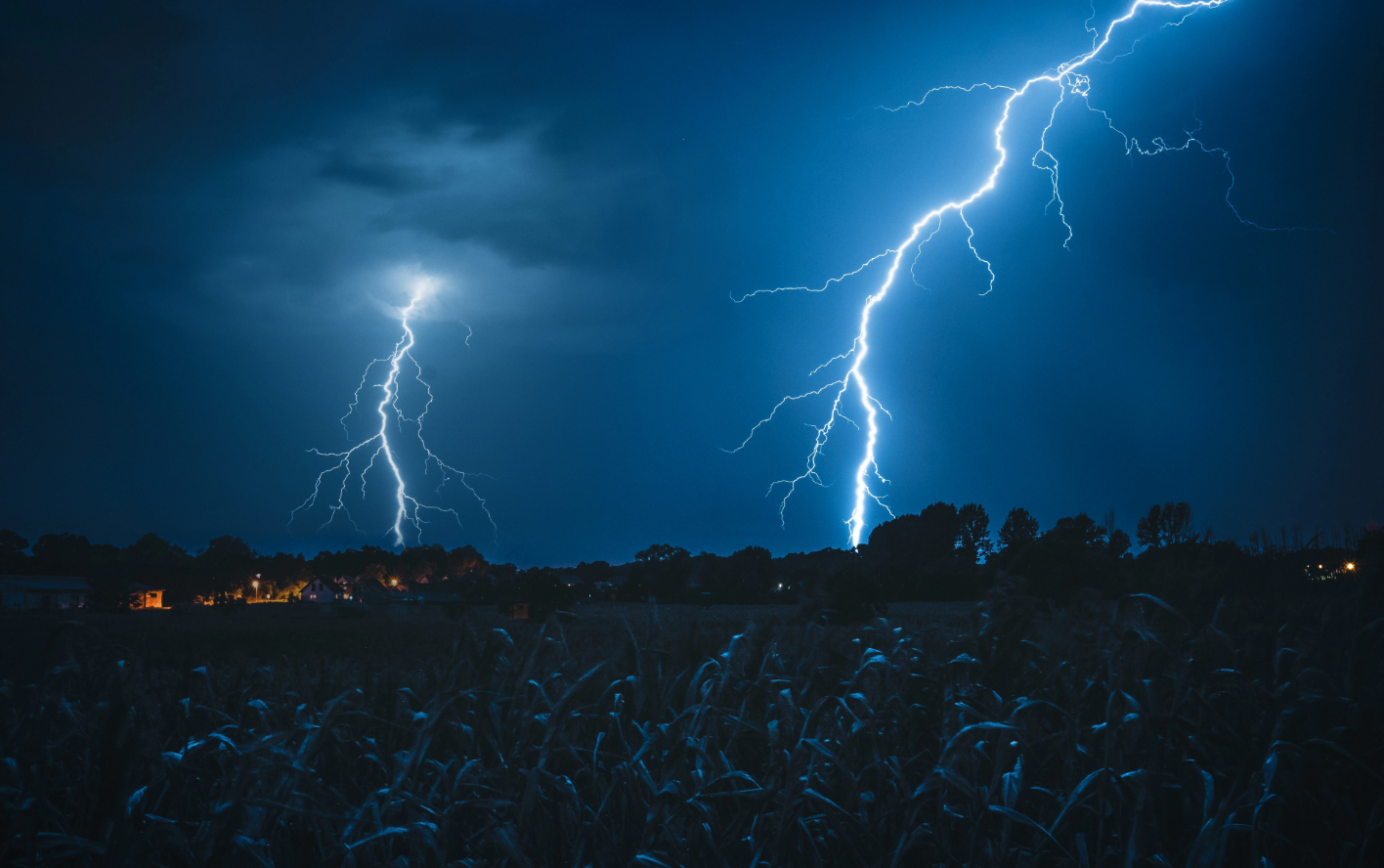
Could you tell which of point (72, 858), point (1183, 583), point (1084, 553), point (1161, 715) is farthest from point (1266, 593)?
point (1084, 553)

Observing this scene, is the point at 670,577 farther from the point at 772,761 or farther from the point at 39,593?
the point at 39,593

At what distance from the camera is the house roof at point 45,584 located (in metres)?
61.3

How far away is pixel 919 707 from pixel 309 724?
2.67 metres

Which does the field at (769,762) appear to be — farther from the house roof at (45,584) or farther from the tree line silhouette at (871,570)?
the house roof at (45,584)

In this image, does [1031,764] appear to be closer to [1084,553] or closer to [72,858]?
[72,858]

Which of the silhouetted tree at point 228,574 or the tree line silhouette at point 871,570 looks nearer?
the tree line silhouette at point 871,570

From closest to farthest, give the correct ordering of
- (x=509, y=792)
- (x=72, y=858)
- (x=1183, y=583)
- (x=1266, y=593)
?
1. (x=72, y=858)
2. (x=509, y=792)
3. (x=1266, y=593)
4. (x=1183, y=583)

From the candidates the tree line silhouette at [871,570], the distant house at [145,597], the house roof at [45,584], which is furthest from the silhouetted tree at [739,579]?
the house roof at [45,584]

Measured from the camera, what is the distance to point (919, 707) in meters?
3.27

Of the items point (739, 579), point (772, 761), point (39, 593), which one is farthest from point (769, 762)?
point (39, 593)

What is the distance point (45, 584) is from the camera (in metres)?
65.8

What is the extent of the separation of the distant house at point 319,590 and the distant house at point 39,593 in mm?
21193

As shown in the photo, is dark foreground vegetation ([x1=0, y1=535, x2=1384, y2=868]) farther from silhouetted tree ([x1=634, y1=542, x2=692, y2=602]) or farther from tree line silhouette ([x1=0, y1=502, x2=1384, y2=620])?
silhouetted tree ([x1=634, y1=542, x2=692, y2=602])

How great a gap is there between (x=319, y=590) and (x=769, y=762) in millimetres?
95281
